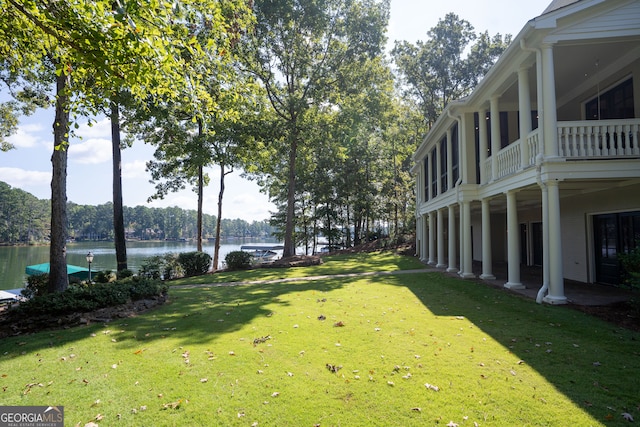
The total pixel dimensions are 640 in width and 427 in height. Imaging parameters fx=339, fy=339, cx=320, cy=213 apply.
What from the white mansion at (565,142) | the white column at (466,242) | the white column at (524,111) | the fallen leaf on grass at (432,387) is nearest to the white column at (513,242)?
the white mansion at (565,142)

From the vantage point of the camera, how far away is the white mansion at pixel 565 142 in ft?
25.1

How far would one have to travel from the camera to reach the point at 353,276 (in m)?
14.1

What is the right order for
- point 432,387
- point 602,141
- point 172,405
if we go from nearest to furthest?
point 172,405, point 432,387, point 602,141

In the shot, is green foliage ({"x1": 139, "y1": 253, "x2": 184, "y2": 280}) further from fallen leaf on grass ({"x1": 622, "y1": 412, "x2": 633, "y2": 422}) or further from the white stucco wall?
the white stucco wall

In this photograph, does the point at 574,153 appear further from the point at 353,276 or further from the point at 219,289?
the point at 219,289

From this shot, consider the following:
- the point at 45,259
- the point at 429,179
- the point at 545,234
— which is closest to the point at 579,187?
the point at 545,234

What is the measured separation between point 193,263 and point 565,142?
15.8m

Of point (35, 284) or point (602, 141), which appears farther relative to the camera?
point (35, 284)

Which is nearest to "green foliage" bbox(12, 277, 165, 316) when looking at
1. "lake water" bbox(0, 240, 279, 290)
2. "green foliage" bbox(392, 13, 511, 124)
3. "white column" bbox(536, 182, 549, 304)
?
"lake water" bbox(0, 240, 279, 290)

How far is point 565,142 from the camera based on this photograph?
25.5ft

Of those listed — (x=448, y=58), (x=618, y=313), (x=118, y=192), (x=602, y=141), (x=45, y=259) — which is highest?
(x=448, y=58)

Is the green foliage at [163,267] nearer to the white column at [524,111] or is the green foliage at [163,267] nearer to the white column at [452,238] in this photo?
the white column at [452,238]

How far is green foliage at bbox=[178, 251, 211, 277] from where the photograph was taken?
16984 millimetres

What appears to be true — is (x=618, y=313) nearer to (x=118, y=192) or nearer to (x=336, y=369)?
(x=336, y=369)
